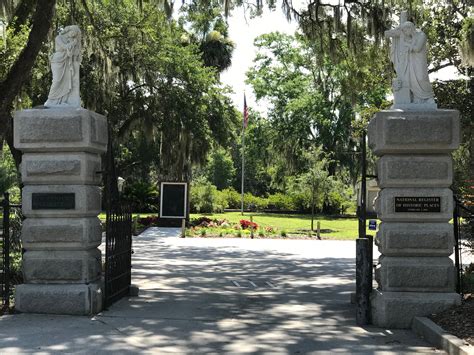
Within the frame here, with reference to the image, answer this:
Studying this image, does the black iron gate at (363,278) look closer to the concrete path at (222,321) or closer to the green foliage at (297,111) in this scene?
the concrete path at (222,321)

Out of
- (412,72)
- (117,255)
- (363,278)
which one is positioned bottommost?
(363,278)

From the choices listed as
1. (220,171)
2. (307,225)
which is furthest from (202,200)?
(220,171)

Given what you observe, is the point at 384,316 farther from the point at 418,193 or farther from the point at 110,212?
the point at 110,212

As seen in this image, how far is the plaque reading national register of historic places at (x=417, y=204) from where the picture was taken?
25.1 ft

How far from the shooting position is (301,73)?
55.6 metres

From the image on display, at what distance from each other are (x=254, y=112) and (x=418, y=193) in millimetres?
48558

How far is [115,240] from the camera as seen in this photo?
28.5ft

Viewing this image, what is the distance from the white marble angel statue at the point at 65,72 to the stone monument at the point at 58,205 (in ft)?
0.06

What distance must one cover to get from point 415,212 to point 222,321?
2.97 m

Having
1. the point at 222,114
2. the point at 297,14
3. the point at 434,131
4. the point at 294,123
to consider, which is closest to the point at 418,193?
the point at 434,131

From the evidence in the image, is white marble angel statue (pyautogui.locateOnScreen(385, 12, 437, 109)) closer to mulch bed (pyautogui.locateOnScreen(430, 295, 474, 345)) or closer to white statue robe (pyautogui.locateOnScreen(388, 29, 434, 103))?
white statue robe (pyautogui.locateOnScreen(388, 29, 434, 103))

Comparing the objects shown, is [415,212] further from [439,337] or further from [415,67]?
[415,67]

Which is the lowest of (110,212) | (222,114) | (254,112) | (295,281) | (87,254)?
(295,281)

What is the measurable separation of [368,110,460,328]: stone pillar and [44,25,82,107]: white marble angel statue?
14.0 ft
